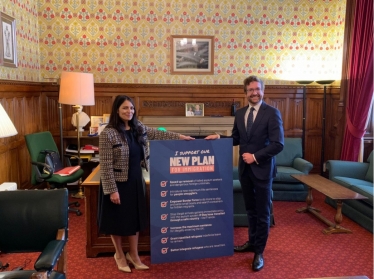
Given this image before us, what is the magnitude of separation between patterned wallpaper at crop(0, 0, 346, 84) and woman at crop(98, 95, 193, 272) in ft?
9.91

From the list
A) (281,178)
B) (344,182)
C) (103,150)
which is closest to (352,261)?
(344,182)

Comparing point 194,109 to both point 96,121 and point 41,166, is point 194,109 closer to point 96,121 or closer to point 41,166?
point 96,121

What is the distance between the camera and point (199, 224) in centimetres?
305

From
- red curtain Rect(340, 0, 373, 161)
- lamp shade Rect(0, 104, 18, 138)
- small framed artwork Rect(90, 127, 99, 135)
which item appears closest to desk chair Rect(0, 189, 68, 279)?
lamp shade Rect(0, 104, 18, 138)

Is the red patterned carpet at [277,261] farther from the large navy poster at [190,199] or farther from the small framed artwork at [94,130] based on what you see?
the small framed artwork at [94,130]

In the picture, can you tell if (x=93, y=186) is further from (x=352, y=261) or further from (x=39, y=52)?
(x=39, y=52)

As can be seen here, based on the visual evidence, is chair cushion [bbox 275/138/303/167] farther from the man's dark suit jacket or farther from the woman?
the woman

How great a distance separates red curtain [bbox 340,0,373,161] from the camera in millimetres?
4824

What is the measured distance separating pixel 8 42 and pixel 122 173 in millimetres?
2672

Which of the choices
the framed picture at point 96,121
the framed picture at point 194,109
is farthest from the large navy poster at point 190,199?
the framed picture at point 96,121

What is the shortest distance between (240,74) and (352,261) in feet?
11.7

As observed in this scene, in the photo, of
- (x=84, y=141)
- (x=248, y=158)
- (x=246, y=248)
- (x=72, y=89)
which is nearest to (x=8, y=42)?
(x=72, y=89)

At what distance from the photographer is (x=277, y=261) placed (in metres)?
3.28

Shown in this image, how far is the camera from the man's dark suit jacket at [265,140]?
293 centimetres
